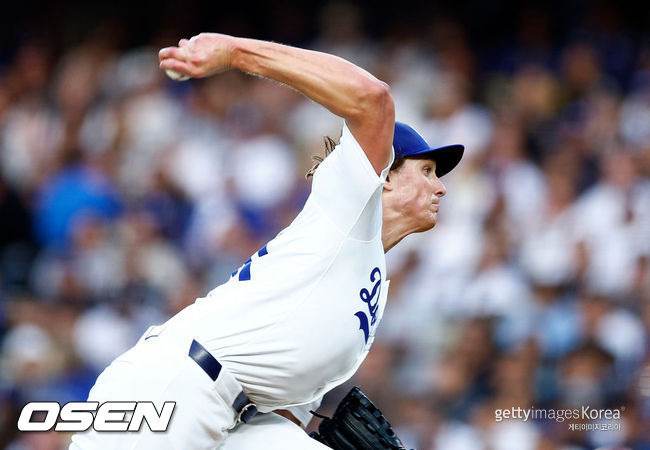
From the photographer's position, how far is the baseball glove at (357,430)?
11.4ft

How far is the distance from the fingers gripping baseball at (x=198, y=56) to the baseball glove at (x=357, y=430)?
1.39 m

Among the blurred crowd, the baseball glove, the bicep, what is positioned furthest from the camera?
the blurred crowd

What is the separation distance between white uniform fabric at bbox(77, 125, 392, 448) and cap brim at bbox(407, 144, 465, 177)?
541 millimetres

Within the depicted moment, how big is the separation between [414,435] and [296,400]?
9.21 ft

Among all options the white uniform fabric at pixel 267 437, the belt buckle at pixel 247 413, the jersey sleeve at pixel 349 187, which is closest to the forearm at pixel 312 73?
the jersey sleeve at pixel 349 187

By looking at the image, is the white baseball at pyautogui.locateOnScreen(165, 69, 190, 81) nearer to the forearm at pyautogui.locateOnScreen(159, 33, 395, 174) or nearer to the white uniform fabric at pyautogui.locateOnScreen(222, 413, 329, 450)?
the forearm at pyautogui.locateOnScreen(159, 33, 395, 174)

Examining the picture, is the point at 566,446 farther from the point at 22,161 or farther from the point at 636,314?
the point at 22,161

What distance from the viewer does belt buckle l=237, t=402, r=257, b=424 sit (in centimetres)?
314

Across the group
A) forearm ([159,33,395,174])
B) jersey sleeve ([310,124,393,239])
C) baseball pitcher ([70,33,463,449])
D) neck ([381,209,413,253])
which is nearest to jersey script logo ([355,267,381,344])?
baseball pitcher ([70,33,463,449])

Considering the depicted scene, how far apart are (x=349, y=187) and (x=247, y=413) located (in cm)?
84

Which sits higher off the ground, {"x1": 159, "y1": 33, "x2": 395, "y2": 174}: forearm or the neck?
{"x1": 159, "y1": 33, "x2": 395, "y2": 174}: forearm

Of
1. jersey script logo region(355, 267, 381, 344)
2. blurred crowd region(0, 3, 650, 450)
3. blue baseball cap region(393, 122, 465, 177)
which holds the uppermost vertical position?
blue baseball cap region(393, 122, 465, 177)

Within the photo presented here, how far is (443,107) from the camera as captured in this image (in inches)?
299

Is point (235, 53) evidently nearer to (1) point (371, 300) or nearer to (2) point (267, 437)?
(1) point (371, 300)
